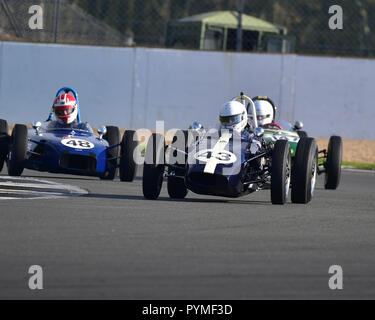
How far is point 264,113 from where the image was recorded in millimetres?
15328

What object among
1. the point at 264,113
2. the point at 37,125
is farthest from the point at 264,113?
the point at 37,125

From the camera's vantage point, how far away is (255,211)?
1005 cm


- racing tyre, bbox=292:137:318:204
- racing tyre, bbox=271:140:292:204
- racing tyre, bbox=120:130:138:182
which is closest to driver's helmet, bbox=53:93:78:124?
racing tyre, bbox=120:130:138:182

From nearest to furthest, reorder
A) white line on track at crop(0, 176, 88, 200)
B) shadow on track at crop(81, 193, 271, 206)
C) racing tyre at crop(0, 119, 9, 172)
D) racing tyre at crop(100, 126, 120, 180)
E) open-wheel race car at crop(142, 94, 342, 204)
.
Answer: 1. open-wheel race car at crop(142, 94, 342, 204)
2. white line on track at crop(0, 176, 88, 200)
3. shadow on track at crop(81, 193, 271, 206)
4. racing tyre at crop(0, 119, 9, 172)
5. racing tyre at crop(100, 126, 120, 180)

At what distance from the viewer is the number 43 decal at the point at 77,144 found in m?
12.6

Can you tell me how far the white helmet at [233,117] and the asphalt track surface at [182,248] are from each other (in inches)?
38.6

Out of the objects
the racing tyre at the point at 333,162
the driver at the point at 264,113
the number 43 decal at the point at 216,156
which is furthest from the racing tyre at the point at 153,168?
the driver at the point at 264,113

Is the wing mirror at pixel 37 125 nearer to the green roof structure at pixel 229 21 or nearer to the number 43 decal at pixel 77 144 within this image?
the number 43 decal at pixel 77 144

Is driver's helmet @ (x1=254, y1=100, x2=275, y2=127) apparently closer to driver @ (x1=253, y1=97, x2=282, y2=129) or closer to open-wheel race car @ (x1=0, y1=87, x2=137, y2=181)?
driver @ (x1=253, y1=97, x2=282, y2=129)

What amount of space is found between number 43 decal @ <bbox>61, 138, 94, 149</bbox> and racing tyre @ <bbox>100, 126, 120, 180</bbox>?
1.66ft

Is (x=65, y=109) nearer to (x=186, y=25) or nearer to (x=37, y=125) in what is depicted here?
(x=37, y=125)

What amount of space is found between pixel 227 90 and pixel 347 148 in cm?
284

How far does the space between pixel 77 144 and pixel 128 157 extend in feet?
2.56

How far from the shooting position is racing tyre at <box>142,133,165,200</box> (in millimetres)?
10695
